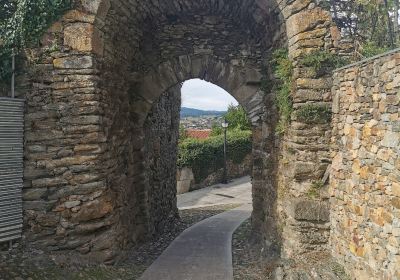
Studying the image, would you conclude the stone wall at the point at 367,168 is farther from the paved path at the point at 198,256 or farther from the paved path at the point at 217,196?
the paved path at the point at 217,196

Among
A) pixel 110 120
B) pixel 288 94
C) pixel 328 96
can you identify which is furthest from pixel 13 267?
pixel 328 96

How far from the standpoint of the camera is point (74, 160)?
175 inches

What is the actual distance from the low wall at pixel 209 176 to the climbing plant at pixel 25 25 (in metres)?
9.02

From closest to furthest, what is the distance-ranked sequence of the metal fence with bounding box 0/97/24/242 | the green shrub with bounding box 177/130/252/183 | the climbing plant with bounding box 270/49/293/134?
the metal fence with bounding box 0/97/24/242 → the climbing plant with bounding box 270/49/293/134 → the green shrub with bounding box 177/130/252/183

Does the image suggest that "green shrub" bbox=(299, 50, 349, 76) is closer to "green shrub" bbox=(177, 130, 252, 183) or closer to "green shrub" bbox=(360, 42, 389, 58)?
"green shrub" bbox=(360, 42, 389, 58)

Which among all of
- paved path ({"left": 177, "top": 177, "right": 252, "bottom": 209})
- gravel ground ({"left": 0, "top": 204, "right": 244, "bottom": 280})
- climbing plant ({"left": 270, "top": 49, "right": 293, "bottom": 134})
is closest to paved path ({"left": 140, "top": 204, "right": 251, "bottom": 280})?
gravel ground ({"left": 0, "top": 204, "right": 244, "bottom": 280})

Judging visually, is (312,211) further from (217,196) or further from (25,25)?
(217,196)

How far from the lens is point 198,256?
586 cm

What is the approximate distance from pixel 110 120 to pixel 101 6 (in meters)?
1.41

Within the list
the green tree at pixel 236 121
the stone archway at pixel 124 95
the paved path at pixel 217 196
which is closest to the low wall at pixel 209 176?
the paved path at pixel 217 196

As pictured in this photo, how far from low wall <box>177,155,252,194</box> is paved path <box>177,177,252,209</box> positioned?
0.30 m

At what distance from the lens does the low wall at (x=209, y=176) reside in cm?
1497

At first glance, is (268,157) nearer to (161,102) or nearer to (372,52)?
(372,52)

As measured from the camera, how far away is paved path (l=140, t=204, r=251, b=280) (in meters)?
5.00
